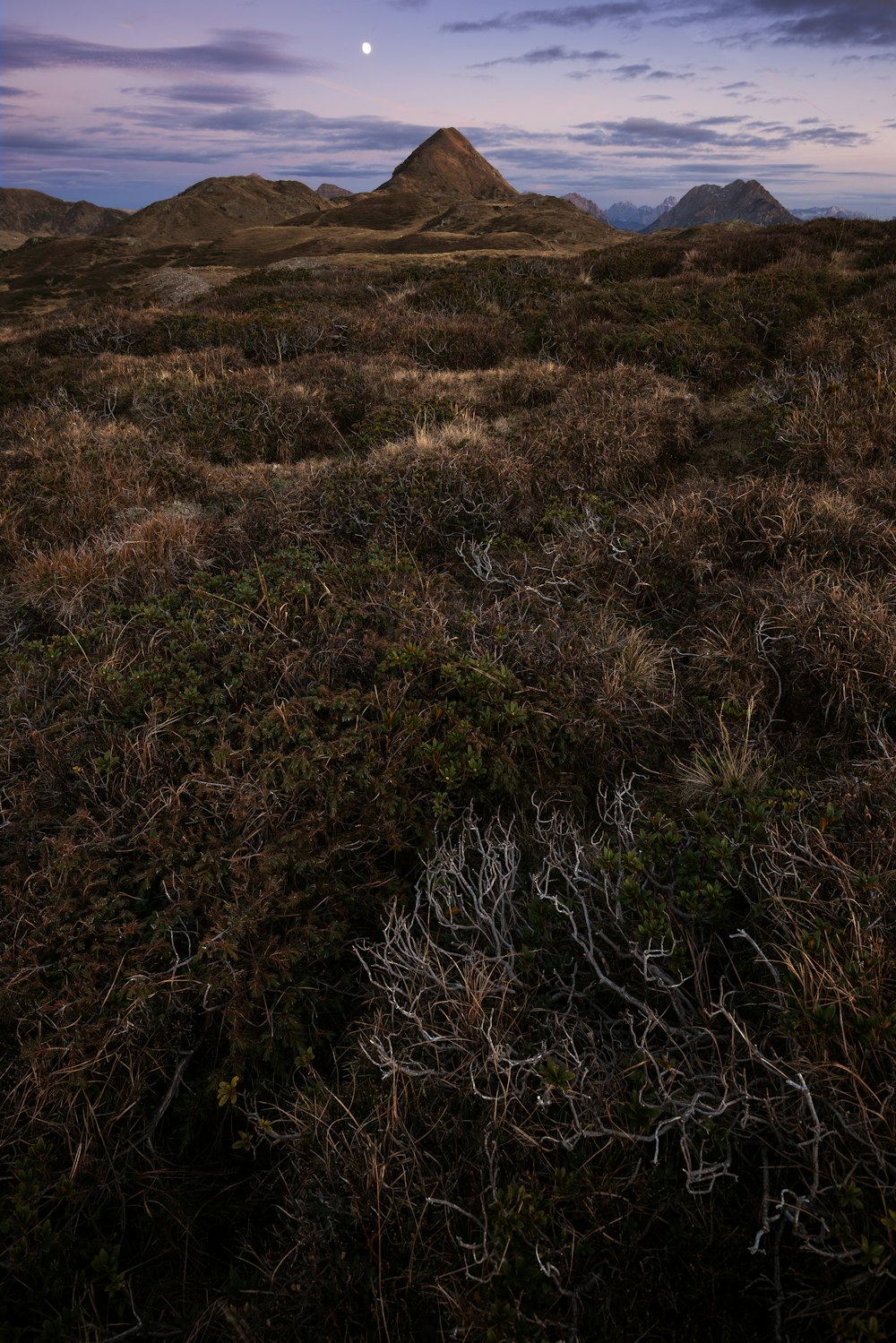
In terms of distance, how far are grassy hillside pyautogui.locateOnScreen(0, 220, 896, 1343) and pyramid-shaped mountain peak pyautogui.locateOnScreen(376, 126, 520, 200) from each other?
131 metres

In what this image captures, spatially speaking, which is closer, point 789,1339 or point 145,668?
point 789,1339

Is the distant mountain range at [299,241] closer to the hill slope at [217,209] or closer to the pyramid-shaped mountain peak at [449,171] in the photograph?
the hill slope at [217,209]

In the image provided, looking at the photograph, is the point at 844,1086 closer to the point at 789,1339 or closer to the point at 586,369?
the point at 789,1339

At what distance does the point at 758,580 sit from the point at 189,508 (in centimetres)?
515

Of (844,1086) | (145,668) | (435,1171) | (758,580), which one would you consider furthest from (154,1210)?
(758,580)

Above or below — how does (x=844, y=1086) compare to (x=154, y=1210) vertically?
above

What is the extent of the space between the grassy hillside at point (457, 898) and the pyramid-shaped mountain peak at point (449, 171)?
5175 inches

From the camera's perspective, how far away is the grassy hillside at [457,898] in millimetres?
1945

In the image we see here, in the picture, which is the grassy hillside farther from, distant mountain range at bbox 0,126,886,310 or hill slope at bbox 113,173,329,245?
hill slope at bbox 113,173,329,245

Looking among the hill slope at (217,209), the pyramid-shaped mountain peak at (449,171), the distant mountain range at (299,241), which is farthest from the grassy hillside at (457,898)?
the pyramid-shaped mountain peak at (449,171)

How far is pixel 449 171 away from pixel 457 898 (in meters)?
142

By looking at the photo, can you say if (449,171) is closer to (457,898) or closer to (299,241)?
(299,241)

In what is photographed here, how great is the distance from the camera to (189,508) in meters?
6.51

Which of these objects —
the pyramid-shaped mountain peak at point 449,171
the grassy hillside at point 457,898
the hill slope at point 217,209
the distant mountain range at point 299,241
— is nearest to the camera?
the grassy hillside at point 457,898
